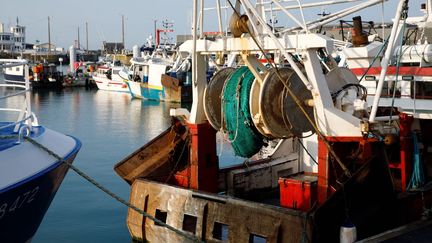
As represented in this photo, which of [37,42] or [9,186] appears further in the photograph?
[37,42]

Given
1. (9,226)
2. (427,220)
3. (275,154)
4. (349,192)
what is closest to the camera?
(9,226)

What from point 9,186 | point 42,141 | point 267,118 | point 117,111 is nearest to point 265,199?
point 267,118

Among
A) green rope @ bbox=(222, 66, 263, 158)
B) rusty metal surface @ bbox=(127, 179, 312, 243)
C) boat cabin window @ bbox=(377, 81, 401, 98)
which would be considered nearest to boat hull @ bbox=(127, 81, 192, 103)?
boat cabin window @ bbox=(377, 81, 401, 98)

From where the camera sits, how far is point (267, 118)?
344 inches

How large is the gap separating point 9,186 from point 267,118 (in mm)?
3747

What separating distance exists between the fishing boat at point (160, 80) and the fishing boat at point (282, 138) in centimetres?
2853

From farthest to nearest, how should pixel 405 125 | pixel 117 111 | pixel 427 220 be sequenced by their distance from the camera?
pixel 117 111, pixel 405 125, pixel 427 220

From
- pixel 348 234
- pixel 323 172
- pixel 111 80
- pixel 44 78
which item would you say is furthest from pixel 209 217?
pixel 44 78

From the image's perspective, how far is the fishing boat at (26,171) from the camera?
6984 mm

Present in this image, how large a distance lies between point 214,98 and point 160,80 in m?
32.8

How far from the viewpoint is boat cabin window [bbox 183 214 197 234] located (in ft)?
30.9

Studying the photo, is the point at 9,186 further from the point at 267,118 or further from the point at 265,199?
the point at 265,199

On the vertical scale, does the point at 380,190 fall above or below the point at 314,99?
below

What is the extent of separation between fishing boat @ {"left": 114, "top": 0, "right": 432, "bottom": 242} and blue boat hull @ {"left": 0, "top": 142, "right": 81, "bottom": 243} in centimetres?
136
